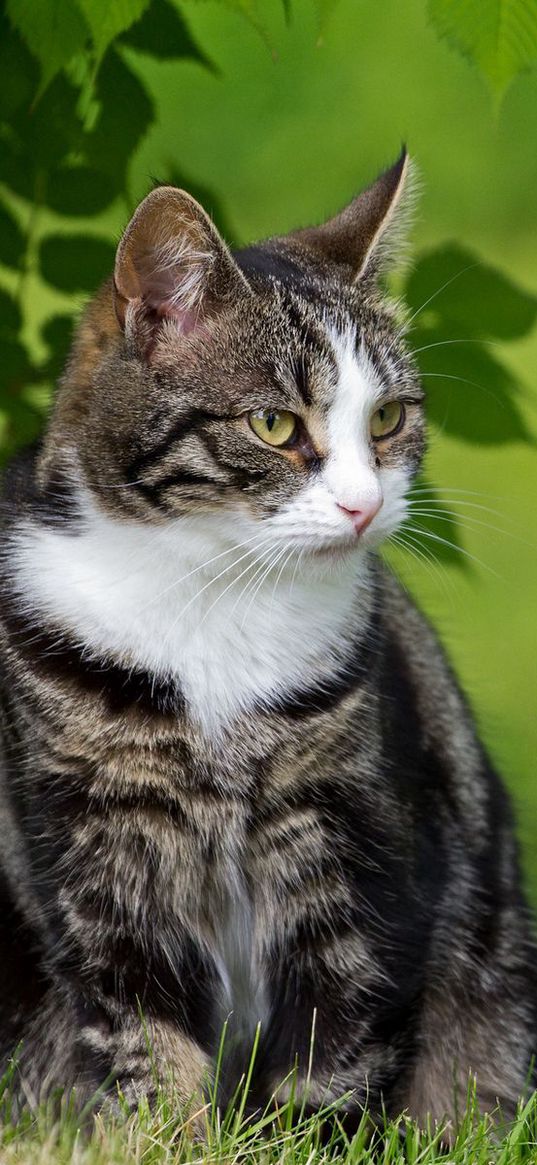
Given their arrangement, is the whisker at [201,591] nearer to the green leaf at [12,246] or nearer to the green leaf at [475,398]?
the green leaf at [475,398]

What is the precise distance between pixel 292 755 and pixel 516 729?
158 cm

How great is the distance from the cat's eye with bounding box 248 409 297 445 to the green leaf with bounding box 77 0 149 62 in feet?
2.24

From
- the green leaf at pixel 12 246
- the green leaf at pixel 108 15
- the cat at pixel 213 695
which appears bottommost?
the cat at pixel 213 695

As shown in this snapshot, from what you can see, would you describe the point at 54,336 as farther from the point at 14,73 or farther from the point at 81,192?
the point at 14,73

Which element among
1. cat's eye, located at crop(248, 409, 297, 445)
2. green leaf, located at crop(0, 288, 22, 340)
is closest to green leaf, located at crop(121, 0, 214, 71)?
green leaf, located at crop(0, 288, 22, 340)

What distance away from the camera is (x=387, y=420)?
8.55 ft

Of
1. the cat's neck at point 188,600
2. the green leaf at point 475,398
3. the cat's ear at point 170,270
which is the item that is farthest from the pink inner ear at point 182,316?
the green leaf at point 475,398

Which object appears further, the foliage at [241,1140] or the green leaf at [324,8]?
the green leaf at [324,8]

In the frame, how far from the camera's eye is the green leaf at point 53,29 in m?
2.69

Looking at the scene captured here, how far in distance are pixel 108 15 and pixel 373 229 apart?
22.5 inches

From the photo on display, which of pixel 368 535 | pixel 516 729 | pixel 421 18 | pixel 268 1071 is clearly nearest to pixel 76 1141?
pixel 268 1071

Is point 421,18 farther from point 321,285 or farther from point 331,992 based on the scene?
point 331,992

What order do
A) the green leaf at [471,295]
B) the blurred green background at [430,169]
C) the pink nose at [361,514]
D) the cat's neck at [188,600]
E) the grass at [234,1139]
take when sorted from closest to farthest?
the grass at [234,1139]
the pink nose at [361,514]
the cat's neck at [188,600]
the green leaf at [471,295]
the blurred green background at [430,169]

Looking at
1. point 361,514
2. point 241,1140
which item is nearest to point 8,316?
point 361,514
